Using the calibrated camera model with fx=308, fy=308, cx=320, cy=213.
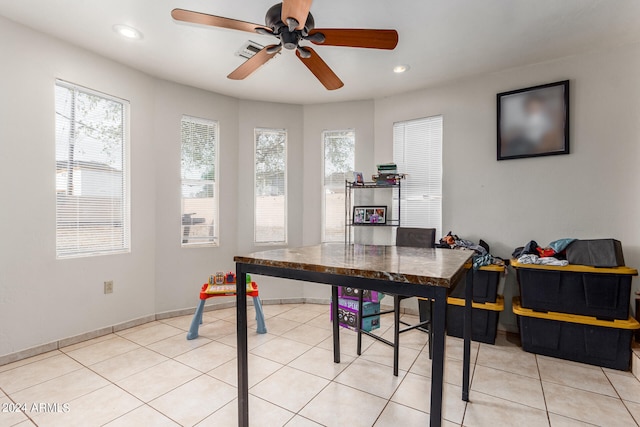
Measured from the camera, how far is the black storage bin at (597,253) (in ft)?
7.78

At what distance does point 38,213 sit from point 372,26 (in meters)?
3.13

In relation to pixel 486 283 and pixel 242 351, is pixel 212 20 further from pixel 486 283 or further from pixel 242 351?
pixel 486 283

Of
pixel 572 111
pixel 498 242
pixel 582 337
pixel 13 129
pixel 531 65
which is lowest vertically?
pixel 582 337

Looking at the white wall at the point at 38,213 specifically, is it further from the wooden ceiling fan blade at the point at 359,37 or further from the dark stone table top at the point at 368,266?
the wooden ceiling fan blade at the point at 359,37

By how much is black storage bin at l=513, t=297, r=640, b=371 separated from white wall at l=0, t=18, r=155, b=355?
389 centimetres

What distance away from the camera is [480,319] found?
9.55ft

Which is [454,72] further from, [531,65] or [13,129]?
[13,129]

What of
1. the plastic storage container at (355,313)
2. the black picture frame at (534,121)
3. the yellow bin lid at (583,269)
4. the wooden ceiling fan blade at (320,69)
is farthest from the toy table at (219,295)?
the black picture frame at (534,121)

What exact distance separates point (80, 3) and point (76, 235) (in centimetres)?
190

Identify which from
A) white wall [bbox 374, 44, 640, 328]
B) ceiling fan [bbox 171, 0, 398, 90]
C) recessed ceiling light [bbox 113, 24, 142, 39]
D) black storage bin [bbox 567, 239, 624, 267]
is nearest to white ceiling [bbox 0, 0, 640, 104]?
recessed ceiling light [bbox 113, 24, 142, 39]

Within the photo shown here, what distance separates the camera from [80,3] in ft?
7.22

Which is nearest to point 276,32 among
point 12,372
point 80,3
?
point 80,3

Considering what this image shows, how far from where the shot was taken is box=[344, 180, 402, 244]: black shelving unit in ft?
12.2

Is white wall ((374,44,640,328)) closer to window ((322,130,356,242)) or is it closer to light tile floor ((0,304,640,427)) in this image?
window ((322,130,356,242))
